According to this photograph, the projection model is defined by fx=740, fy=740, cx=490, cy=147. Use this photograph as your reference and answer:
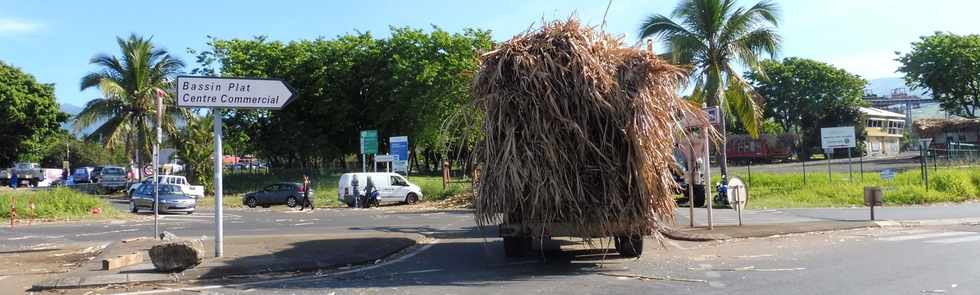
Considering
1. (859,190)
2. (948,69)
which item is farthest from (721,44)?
(948,69)

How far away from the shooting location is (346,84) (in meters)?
44.1

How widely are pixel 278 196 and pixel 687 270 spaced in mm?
26508

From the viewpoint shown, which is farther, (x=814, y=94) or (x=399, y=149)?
(x=814, y=94)

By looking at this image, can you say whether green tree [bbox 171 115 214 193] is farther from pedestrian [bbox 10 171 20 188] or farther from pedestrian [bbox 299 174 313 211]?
pedestrian [bbox 10 171 20 188]

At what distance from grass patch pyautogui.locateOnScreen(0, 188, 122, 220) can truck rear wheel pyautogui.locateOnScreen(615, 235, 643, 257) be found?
18.9 metres

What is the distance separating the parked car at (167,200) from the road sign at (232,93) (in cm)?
1764

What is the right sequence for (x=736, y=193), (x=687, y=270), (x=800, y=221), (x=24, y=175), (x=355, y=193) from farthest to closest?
(x=24, y=175), (x=355, y=193), (x=800, y=221), (x=736, y=193), (x=687, y=270)

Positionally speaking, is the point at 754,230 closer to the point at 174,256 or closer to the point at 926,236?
the point at 926,236

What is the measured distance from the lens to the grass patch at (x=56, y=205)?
22.5 m

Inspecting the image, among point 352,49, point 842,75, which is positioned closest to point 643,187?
point 352,49

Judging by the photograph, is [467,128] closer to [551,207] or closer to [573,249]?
[551,207]

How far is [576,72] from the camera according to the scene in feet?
31.0

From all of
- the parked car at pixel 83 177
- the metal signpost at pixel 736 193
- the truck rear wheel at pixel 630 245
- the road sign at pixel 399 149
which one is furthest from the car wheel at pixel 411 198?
the parked car at pixel 83 177

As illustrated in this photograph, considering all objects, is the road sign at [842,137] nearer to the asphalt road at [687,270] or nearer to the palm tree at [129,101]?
the asphalt road at [687,270]
